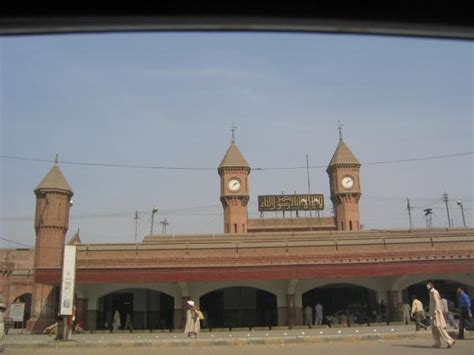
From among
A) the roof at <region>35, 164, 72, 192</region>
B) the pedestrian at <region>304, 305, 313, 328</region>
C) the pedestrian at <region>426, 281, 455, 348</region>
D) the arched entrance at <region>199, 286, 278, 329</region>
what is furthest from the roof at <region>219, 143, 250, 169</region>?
the pedestrian at <region>426, 281, 455, 348</region>

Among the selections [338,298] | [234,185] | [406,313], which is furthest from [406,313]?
[234,185]

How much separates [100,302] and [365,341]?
17951 millimetres

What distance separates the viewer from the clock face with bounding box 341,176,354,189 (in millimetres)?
48906

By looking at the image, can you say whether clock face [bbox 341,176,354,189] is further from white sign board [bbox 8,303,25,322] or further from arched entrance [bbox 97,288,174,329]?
white sign board [bbox 8,303,25,322]

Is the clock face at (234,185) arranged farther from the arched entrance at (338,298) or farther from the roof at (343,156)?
the arched entrance at (338,298)

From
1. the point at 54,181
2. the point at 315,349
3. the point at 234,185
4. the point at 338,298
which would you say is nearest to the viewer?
the point at 315,349

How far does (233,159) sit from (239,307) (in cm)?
2247

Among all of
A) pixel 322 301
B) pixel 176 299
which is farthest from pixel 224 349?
pixel 322 301

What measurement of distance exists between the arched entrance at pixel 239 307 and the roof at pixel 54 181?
1477 cm

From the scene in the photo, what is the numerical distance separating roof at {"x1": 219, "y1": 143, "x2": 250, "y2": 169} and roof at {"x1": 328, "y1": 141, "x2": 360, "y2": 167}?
8.05 meters

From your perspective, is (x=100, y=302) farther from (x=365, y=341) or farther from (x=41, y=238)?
(x=365, y=341)

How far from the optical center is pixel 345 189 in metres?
48.7

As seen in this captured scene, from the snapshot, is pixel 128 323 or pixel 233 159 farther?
pixel 233 159

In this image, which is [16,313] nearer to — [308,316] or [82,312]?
[82,312]
